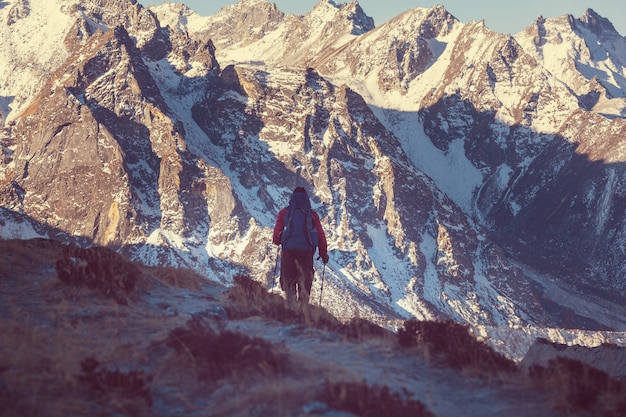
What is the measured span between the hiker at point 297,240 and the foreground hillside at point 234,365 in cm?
509

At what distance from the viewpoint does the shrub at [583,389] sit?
13.0m

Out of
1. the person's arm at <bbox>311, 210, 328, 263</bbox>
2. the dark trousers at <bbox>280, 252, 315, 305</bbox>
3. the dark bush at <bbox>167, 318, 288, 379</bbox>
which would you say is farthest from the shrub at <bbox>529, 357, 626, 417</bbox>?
the person's arm at <bbox>311, 210, 328, 263</bbox>

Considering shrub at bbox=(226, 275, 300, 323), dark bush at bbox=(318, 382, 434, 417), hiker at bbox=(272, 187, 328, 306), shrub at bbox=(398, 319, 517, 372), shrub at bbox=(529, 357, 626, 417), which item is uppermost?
hiker at bbox=(272, 187, 328, 306)

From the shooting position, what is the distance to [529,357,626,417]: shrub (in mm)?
13000

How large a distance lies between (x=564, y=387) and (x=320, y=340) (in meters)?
4.66

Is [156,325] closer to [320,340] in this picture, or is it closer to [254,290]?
[320,340]

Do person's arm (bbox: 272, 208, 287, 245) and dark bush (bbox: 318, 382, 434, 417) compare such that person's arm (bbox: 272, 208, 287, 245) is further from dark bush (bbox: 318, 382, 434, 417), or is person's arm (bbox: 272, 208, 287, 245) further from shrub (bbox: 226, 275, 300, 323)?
dark bush (bbox: 318, 382, 434, 417)

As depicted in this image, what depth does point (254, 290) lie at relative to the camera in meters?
21.3

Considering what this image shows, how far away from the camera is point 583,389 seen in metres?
13.3

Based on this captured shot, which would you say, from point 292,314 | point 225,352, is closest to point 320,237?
point 292,314

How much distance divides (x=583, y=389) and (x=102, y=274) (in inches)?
381

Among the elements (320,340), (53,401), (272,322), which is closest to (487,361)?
(320,340)

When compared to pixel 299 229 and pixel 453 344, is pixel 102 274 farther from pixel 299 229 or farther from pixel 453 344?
pixel 453 344

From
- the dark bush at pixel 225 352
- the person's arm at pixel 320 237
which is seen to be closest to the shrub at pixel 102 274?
the dark bush at pixel 225 352
